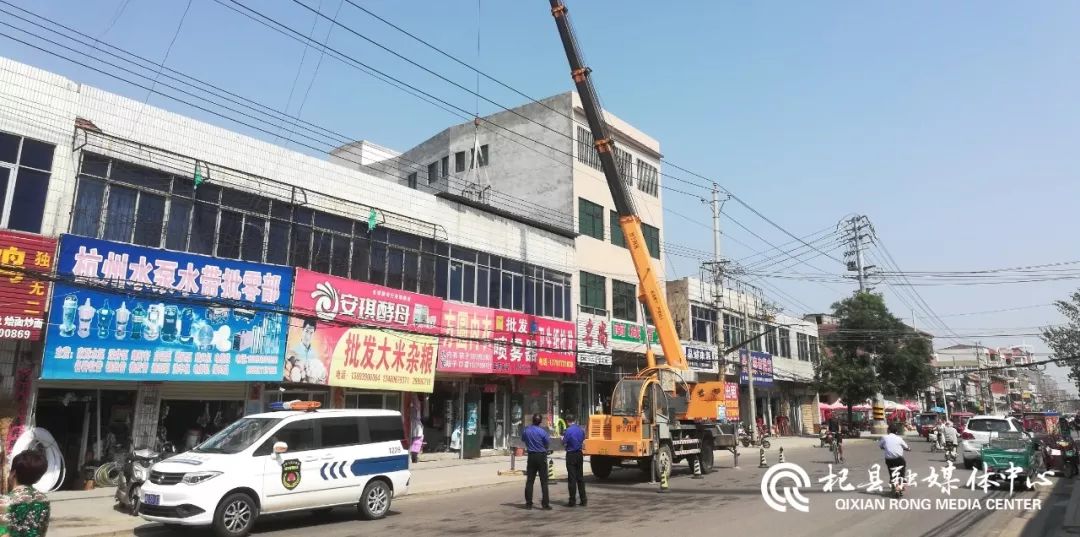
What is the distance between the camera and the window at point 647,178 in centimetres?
3553

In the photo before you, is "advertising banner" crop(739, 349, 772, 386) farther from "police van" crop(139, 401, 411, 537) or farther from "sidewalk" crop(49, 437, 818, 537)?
"police van" crop(139, 401, 411, 537)

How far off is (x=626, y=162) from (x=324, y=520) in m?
26.7

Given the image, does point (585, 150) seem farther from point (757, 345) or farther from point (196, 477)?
point (196, 477)

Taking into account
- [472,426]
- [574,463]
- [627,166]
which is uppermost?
[627,166]

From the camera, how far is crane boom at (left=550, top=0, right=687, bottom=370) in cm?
2141

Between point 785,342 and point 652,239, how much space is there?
19.2 m

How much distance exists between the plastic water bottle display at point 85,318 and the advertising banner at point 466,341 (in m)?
10.2

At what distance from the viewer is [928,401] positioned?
9250cm

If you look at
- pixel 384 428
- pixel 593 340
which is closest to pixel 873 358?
pixel 593 340

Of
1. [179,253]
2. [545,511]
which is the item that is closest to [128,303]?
[179,253]

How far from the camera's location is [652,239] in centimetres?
3528

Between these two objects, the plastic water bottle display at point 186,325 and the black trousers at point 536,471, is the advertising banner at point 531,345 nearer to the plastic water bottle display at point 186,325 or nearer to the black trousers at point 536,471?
the plastic water bottle display at point 186,325

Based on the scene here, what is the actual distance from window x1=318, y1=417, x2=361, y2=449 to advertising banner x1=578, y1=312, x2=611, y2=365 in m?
16.7

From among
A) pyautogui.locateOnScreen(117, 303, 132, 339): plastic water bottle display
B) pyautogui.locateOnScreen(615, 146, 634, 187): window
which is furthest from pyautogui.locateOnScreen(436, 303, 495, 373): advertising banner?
pyautogui.locateOnScreen(615, 146, 634, 187): window
